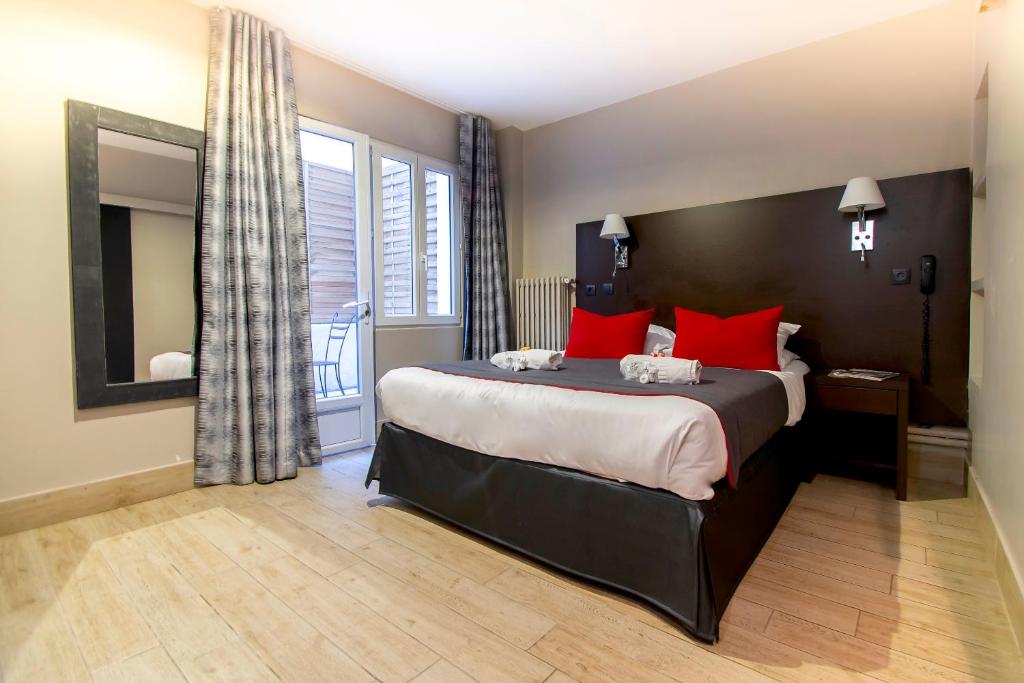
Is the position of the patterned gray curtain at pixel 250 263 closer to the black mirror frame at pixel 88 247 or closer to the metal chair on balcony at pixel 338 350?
the metal chair on balcony at pixel 338 350

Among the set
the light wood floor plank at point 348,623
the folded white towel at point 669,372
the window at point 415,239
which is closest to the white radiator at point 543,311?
the window at point 415,239

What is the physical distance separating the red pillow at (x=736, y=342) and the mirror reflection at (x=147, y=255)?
112 inches

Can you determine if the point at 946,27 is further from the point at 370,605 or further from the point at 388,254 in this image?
the point at 370,605

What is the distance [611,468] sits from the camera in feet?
5.27

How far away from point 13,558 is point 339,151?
8.92 feet

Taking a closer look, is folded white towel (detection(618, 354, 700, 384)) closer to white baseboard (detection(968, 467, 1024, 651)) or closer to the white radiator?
white baseboard (detection(968, 467, 1024, 651))

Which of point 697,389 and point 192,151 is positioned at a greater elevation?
point 192,151

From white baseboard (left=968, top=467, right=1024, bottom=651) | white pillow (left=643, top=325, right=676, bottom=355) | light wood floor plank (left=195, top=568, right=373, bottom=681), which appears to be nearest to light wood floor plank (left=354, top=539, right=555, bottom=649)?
light wood floor plank (left=195, top=568, right=373, bottom=681)

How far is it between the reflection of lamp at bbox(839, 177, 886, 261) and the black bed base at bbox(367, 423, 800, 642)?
1337 mm

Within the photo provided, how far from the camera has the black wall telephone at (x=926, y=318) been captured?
263 cm

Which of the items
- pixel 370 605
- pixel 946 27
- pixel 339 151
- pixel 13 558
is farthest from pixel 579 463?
pixel 946 27

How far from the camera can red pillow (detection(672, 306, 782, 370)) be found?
264 centimetres

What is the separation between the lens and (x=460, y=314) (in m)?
4.18

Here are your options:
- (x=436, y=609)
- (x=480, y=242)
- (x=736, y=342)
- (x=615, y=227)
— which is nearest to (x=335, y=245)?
(x=480, y=242)
